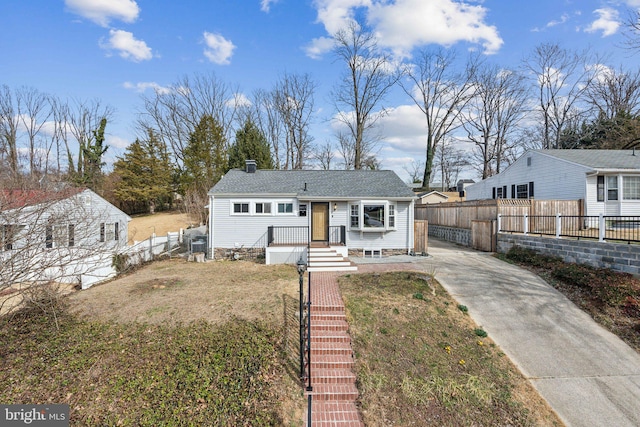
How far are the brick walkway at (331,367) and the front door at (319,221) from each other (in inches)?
235

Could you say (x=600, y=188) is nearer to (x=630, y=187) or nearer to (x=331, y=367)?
(x=630, y=187)

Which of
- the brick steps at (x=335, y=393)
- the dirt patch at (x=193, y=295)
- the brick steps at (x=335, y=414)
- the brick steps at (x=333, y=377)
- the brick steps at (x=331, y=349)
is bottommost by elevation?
the brick steps at (x=335, y=414)

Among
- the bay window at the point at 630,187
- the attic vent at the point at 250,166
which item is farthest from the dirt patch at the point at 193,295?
the bay window at the point at 630,187

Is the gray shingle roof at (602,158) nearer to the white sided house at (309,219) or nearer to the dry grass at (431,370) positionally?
the white sided house at (309,219)

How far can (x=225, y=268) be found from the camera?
476 inches

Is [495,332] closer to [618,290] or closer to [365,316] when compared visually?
[365,316]

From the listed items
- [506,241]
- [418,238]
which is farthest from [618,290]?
[418,238]

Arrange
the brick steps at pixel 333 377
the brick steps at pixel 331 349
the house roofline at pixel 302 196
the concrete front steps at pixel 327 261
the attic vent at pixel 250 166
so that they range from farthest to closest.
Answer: the attic vent at pixel 250 166
the house roofline at pixel 302 196
the concrete front steps at pixel 327 261
the brick steps at pixel 331 349
the brick steps at pixel 333 377

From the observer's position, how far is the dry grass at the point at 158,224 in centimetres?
2515

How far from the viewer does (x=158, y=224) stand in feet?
90.8

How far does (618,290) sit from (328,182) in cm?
1150

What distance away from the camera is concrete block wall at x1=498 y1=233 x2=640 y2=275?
8234 millimetres

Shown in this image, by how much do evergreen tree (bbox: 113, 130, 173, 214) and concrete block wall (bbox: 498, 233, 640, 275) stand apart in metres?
31.9

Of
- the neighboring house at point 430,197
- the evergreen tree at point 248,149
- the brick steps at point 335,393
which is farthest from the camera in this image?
the neighboring house at point 430,197
